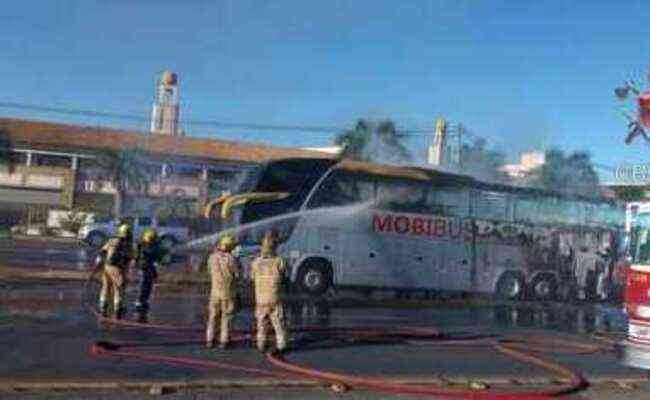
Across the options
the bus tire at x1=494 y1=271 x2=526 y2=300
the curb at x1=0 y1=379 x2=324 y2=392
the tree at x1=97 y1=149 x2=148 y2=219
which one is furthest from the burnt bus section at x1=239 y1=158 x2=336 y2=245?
the tree at x1=97 y1=149 x2=148 y2=219

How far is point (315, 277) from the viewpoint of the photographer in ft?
78.7

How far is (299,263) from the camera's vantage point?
2381 centimetres

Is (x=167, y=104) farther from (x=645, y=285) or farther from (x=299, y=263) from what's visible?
(x=645, y=285)

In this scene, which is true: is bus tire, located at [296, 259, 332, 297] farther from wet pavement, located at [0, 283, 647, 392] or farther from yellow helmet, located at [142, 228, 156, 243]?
yellow helmet, located at [142, 228, 156, 243]

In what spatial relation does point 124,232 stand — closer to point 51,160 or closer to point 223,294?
point 223,294

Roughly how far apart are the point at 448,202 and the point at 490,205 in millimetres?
1490

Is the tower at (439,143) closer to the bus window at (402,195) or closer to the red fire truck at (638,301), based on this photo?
the bus window at (402,195)

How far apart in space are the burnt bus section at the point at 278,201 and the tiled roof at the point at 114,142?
41586mm

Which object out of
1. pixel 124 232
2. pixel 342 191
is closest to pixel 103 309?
pixel 124 232

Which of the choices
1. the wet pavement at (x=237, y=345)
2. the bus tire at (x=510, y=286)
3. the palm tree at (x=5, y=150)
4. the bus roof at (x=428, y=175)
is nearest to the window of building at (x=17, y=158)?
the palm tree at (x=5, y=150)

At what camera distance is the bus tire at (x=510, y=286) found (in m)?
27.2

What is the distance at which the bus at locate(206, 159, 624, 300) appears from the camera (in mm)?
23703

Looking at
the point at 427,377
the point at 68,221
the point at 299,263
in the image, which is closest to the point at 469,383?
the point at 427,377

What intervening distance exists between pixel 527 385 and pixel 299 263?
491 inches
